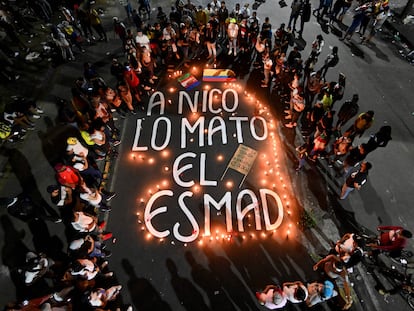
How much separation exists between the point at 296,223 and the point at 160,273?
4189 millimetres

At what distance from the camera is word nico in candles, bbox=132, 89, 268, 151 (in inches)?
406

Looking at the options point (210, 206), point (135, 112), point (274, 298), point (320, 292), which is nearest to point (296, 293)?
point (274, 298)

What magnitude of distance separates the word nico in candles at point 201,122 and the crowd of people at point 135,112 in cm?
91

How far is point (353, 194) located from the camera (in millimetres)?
8852

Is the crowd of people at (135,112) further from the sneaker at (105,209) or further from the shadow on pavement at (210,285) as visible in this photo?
the shadow on pavement at (210,285)

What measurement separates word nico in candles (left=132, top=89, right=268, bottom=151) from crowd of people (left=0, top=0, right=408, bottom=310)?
0.91 meters

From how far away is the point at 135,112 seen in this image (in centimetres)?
1126

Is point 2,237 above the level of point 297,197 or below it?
below

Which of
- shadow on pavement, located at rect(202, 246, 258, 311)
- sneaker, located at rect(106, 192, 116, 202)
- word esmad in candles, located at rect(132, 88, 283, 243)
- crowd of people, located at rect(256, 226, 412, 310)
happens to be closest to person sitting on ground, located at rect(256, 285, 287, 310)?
crowd of people, located at rect(256, 226, 412, 310)

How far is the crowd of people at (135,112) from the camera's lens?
21.5 ft

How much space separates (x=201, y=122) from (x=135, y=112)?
9.11 feet

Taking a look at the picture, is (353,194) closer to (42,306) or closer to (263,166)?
(263,166)

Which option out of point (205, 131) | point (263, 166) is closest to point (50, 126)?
point (205, 131)

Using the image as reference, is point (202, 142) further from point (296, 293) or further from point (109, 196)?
point (296, 293)
